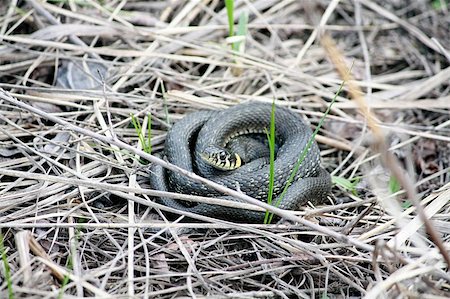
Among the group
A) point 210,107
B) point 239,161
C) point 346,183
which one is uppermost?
point 210,107

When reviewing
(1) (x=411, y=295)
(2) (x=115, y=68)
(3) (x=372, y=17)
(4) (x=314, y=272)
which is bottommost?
(4) (x=314, y=272)

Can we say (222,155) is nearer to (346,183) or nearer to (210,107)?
(210,107)

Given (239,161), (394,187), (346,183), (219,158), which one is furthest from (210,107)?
(394,187)

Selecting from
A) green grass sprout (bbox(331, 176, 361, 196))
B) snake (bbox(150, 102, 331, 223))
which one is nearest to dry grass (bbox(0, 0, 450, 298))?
green grass sprout (bbox(331, 176, 361, 196))

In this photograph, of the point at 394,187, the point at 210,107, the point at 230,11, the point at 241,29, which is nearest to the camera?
the point at 394,187

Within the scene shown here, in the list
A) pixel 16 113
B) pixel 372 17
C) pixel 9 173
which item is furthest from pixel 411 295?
pixel 372 17

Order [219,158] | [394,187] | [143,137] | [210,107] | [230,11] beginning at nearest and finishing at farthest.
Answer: [219,158] → [394,187] → [143,137] → [210,107] → [230,11]

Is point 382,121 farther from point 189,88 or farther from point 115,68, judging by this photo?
point 115,68
